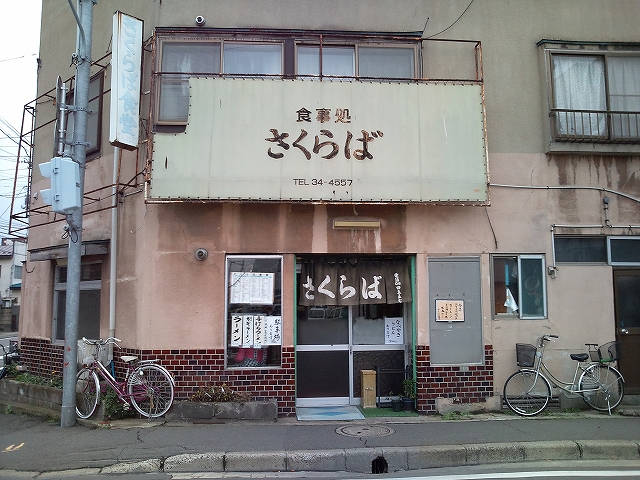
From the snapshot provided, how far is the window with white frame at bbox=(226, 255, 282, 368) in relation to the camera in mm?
8930

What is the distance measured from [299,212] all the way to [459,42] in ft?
13.5

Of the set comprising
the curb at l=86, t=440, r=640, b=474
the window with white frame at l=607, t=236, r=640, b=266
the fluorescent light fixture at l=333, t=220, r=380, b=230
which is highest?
the fluorescent light fixture at l=333, t=220, r=380, b=230

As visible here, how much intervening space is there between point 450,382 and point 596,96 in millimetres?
5775

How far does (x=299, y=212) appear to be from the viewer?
902 cm

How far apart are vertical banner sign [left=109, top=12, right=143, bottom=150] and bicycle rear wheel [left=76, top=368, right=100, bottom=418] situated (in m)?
3.74

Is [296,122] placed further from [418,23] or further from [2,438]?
[2,438]

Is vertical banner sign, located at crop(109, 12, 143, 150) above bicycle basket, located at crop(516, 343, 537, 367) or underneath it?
above

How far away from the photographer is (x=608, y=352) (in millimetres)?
9062

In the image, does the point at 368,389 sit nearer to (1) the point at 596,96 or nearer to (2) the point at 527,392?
(2) the point at 527,392

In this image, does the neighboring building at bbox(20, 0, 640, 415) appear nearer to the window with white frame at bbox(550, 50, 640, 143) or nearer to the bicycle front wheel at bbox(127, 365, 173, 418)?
the window with white frame at bbox(550, 50, 640, 143)

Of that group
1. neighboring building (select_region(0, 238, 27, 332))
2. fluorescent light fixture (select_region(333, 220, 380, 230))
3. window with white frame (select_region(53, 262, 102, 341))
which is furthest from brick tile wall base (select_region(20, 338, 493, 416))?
neighboring building (select_region(0, 238, 27, 332))

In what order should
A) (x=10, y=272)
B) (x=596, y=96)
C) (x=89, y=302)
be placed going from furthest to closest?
(x=10, y=272) → (x=89, y=302) → (x=596, y=96)

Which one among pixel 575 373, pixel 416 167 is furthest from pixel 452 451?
pixel 416 167

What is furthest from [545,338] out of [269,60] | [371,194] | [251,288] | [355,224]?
[269,60]
